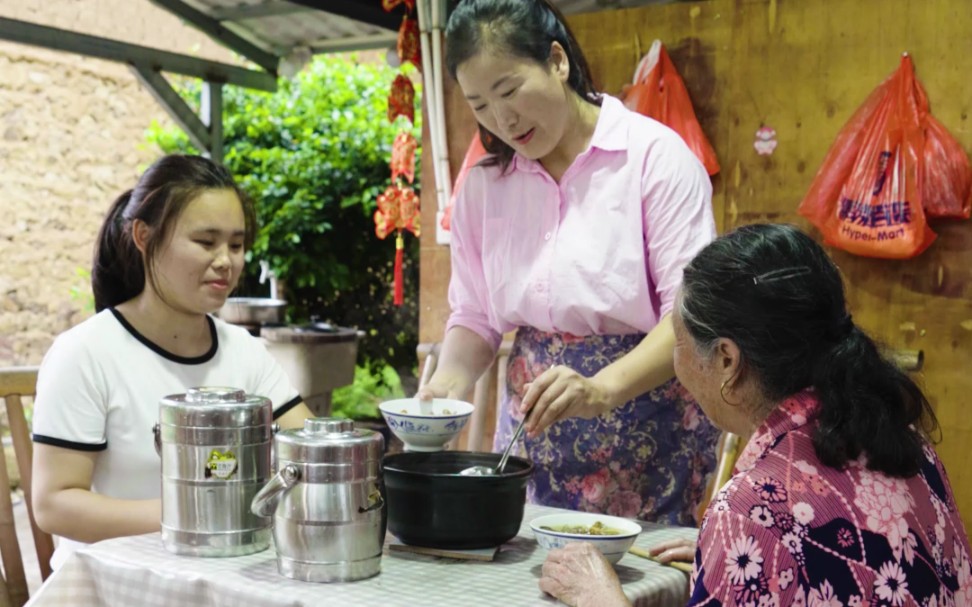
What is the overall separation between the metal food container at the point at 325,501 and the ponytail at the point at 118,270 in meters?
0.83

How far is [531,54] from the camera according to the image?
2.05m

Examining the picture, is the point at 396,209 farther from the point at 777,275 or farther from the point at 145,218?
the point at 777,275

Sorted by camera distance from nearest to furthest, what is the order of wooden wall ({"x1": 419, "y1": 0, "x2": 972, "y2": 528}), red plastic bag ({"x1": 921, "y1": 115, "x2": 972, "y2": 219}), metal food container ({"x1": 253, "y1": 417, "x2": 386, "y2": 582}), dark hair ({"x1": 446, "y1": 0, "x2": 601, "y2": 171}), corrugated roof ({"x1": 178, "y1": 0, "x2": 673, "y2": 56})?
metal food container ({"x1": 253, "y1": 417, "x2": 386, "y2": 582}) → dark hair ({"x1": 446, "y1": 0, "x2": 601, "y2": 171}) → red plastic bag ({"x1": 921, "y1": 115, "x2": 972, "y2": 219}) → wooden wall ({"x1": 419, "y1": 0, "x2": 972, "y2": 528}) → corrugated roof ({"x1": 178, "y1": 0, "x2": 673, "y2": 56})

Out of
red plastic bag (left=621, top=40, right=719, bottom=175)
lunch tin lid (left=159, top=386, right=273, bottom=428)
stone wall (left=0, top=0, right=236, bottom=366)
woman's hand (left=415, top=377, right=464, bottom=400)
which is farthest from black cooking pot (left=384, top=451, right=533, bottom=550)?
stone wall (left=0, top=0, right=236, bottom=366)

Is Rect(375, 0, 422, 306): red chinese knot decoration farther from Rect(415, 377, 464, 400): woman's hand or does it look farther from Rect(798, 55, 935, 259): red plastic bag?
Rect(415, 377, 464, 400): woman's hand

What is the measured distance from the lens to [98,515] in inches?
A: 73.0

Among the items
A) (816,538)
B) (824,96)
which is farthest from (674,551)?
(824,96)

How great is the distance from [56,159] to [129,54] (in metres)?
→ 2.40

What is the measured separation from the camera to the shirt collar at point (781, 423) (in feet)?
4.53

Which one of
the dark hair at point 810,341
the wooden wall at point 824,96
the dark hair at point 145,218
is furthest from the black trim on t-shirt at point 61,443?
the wooden wall at point 824,96

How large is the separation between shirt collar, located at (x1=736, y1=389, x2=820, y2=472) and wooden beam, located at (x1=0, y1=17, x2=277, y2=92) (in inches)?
153

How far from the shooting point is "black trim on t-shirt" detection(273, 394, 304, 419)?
2283 millimetres

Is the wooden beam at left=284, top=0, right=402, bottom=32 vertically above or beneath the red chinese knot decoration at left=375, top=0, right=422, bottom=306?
above

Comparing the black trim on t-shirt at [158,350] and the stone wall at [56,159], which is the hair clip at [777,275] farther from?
the stone wall at [56,159]
